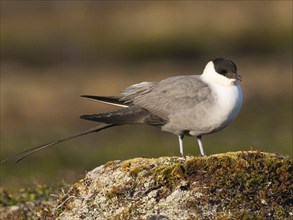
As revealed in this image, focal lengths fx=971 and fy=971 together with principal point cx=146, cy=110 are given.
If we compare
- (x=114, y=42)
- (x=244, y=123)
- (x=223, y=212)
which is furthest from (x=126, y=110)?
(x=114, y=42)

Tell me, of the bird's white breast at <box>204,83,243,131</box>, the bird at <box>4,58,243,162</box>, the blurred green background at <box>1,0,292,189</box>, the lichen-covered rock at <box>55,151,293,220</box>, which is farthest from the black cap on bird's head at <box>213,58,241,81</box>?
the blurred green background at <box>1,0,292,189</box>

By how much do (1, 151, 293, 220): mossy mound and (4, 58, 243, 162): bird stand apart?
105 centimetres

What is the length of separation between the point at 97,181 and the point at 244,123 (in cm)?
1419

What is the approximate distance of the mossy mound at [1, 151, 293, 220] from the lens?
730cm

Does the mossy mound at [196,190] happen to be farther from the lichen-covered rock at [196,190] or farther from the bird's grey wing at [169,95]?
the bird's grey wing at [169,95]

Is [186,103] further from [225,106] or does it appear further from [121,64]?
[121,64]

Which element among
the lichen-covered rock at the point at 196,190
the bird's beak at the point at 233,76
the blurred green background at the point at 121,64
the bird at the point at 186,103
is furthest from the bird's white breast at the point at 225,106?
the blurred green background at the point at 121,64

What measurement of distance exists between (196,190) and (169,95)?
2.07 meters

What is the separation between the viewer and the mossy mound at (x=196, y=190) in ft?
24.0

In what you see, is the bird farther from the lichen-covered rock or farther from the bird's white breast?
the lichen-covered rock

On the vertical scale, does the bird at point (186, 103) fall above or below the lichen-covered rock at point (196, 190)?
above

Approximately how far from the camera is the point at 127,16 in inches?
1390

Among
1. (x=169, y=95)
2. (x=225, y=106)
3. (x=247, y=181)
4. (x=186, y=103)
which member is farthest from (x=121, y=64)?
(x=247, y=181)

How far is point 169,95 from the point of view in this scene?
9.34m
